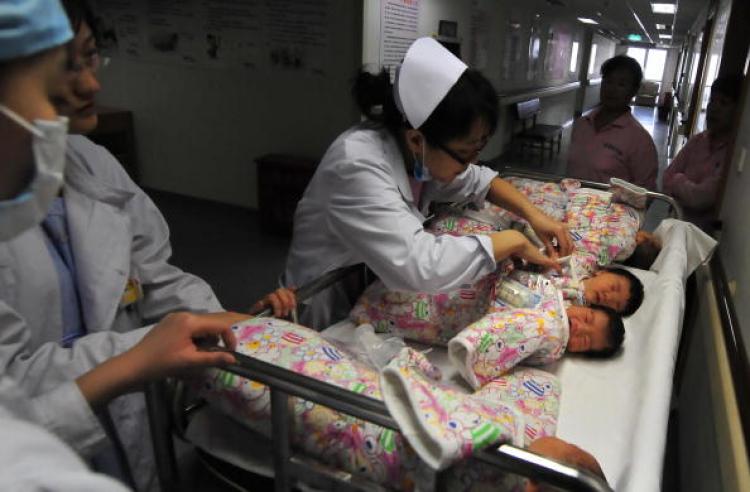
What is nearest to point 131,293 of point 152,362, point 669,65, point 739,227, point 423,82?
point 152,362

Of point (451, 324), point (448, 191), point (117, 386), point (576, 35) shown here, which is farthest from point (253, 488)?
point (576, 35)

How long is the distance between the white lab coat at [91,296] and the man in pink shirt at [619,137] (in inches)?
92.1

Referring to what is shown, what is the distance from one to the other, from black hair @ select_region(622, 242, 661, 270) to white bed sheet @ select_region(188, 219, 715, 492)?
1.24 ft

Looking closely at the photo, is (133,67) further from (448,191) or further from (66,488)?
(66,488)

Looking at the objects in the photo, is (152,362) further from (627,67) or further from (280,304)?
(627,67)

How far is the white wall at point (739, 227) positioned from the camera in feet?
5.59

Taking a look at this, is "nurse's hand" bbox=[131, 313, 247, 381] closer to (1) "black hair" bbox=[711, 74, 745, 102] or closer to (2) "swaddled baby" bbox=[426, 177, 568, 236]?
(2) "swaddled baby" bbox=[426, 177, 568, 236]

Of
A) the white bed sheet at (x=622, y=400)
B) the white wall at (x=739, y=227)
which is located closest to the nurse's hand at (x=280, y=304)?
the white bed sheet at (x=622, y=400)

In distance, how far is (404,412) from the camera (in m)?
0.80

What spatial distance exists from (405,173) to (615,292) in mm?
972

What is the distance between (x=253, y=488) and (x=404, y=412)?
61 cm

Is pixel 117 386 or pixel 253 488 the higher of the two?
pixel 117 386

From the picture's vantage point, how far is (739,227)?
2.00 meters

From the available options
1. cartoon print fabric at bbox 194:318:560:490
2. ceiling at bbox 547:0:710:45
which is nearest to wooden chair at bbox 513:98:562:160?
ceiling at bbox 547:0:710:45
